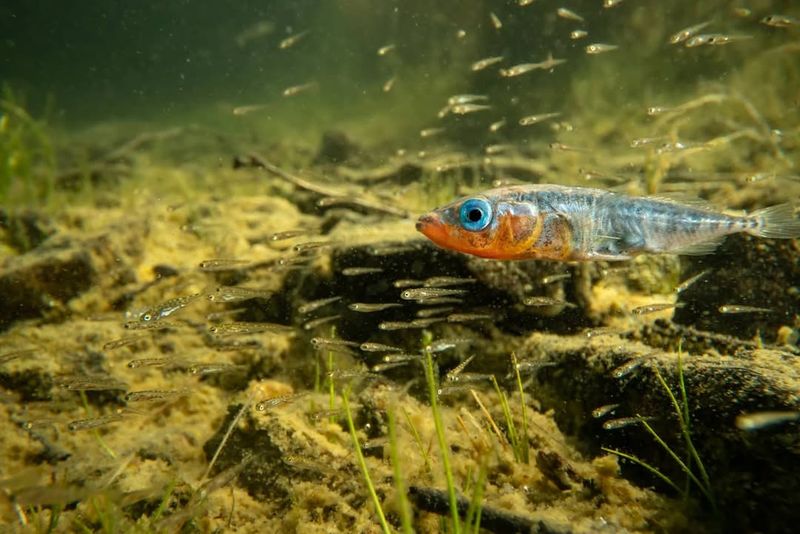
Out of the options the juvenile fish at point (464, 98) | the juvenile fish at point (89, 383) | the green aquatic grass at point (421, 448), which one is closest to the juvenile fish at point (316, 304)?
the green aquatic grass at point (421, 448)

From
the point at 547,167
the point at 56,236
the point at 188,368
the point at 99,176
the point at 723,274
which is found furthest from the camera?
the point at 99,176

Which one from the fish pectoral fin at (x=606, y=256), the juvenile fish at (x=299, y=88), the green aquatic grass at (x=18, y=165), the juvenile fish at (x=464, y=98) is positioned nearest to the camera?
the fish pectoral fin at (x=606, y=256)

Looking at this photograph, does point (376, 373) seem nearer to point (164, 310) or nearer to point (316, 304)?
point (316, 304)

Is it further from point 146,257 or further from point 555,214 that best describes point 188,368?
point 555,214

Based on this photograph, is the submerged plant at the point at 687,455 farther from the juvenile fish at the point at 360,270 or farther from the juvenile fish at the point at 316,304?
the juvenile fish at the point at 316,304

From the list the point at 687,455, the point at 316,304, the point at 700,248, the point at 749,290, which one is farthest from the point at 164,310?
the point at 749,290

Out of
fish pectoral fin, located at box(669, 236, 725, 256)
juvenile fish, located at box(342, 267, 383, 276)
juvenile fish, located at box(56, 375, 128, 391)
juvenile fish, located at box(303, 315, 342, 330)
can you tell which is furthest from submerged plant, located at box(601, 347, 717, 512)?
juvenile fish, located at box(56, 375, 128, 391)

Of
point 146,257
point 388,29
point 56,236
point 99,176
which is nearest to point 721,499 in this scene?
point 146,257

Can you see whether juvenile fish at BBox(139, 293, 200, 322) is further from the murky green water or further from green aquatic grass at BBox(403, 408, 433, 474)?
green aquatic grass at BBox(403, 408, 433, 474)
